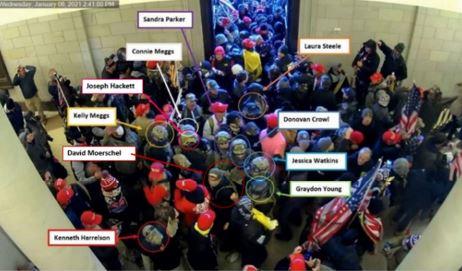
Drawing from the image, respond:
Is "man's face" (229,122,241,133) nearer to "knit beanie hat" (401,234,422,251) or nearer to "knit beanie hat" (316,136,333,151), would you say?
"knit beanie hat" (316,136,333,151)

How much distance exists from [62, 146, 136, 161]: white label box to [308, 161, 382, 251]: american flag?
2.37 m

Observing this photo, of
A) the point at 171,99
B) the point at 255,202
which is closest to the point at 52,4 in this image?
the point at 171,99

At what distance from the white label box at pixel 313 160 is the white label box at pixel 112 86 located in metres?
2.37

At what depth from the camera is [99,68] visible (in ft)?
31.3

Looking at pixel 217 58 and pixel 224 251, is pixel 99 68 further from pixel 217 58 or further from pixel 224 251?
pixel 224 251

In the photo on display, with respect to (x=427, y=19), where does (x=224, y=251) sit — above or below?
below

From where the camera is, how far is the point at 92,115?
6355 millimetres

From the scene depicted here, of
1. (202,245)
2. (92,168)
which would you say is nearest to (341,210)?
(202,245)

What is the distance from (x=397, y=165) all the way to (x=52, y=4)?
5171mm

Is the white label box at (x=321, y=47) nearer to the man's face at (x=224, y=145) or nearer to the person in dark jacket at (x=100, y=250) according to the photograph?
the man's face at (x=224, y=145)

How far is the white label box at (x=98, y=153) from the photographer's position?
5996 millimetres

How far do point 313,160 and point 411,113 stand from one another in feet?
5.72

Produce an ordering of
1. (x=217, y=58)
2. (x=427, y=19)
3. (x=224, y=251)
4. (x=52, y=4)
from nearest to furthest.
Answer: (x=224, y=251) → (x=52, y=4) → (x=217, y=58) → (x=427, y=19)

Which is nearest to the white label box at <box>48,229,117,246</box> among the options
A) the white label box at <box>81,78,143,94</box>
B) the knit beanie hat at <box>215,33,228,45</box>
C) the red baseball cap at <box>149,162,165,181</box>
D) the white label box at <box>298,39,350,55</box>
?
the red baseball cap at <box>149,162,165,181</box>
